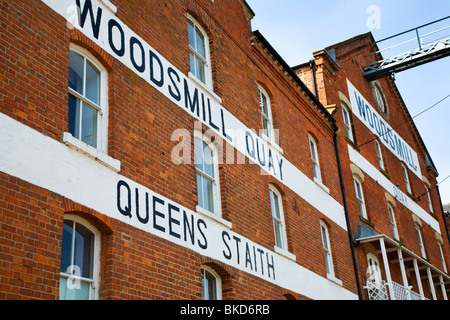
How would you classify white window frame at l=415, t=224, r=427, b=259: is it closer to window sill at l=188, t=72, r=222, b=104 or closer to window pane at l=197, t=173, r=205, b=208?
window sill at l=188, t=72, r=222, b=104

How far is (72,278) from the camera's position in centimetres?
845

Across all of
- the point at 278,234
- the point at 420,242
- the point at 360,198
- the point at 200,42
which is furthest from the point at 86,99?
the point at 420,242

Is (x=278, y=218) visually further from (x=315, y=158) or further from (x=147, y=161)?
(x=147, y=161)

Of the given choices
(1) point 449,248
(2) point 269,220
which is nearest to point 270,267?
(2) point 269,220

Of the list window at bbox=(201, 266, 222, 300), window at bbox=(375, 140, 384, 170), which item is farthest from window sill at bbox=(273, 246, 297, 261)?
window at bbox=(375, 140, 384, 170)

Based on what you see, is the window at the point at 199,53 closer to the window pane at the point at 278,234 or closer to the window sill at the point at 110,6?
the window sill at the point at 110,6

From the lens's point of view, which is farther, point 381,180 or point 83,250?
point 381,180

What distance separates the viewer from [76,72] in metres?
9.73

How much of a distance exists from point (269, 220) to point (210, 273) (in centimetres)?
296

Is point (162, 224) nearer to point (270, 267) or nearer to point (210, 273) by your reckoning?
point (210, 273)

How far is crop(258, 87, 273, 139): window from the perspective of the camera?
16359 millimetres

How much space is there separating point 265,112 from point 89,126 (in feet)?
25.9

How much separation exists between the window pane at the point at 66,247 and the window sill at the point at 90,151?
3.61 feet

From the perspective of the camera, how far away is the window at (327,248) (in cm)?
1748
